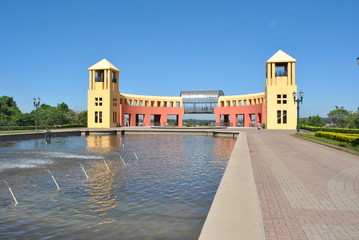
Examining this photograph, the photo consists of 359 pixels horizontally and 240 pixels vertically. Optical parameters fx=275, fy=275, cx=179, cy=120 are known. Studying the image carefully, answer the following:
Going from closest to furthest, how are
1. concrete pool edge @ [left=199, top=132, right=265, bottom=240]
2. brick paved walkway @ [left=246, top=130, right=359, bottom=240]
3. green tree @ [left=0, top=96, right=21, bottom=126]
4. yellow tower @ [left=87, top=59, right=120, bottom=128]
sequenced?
concrete pool edge @ [left=199, top=132, right=265, bottom=240], brick paved walkway @ [left=246, top=130, right=359, bottom=240], yellow tower @ [left=87, top=59, right=120, bottom=128], green tree @ [left=0, top=96, right=21, bottom=126]

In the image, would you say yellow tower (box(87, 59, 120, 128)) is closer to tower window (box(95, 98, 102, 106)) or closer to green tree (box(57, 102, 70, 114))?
tower window (box(95, 98, 102, 106))

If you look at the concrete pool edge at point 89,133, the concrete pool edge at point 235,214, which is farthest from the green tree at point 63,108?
the concrete pool edge at point 235,214

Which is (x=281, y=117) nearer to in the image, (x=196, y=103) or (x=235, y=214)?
(x=196, y=103)

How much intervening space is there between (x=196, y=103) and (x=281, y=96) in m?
23.5

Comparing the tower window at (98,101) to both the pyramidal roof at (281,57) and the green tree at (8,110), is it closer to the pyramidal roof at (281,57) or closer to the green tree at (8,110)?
the green tree at (8,110)

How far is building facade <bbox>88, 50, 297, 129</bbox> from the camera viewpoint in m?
44.3

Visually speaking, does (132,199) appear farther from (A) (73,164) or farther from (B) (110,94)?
(B) (110,94)

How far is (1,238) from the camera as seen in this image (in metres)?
4.98

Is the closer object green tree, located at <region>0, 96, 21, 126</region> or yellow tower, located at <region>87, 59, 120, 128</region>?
yellow tower, located at <region>87, 59, 120, 128</region>

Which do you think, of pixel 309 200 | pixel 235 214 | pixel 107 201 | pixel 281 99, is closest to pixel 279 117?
pixel 281 99

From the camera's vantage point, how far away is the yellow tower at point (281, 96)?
144 feet

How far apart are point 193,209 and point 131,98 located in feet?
181

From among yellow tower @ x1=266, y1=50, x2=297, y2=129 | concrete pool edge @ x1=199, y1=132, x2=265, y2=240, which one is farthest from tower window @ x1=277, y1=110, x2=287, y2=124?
concrete pool edge @ x1=199, y1=132, x2=265, y2=240

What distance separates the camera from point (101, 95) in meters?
50.3
